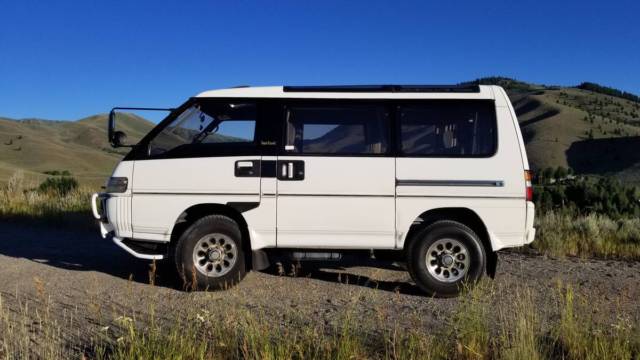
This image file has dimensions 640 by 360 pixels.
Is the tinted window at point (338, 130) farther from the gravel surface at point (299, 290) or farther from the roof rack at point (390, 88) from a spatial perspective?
the gravel surface at point (299, 290)

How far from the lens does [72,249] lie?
9.16 m

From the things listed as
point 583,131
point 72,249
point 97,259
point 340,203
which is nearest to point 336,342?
point 340,203

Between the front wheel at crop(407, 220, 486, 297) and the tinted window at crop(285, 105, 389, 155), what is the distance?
3.67 ft

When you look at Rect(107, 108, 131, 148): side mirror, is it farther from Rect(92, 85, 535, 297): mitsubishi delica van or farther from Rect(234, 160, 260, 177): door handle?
Rect(234, 160, 260, 177): door handle

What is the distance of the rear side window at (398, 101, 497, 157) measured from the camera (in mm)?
6453

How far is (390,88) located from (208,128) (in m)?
2.22

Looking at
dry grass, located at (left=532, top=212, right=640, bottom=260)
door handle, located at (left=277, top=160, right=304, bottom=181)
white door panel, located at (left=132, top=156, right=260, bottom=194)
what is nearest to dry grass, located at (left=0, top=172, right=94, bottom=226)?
white door panel, located at (left=132, top=156, right=260, bottom=194)

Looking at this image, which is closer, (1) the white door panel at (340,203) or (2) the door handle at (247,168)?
(1) the white door panel at (340,203)

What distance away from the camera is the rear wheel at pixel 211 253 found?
642 centimetres

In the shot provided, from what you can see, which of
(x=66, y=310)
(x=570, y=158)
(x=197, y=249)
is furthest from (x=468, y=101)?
(x=570, y=158)

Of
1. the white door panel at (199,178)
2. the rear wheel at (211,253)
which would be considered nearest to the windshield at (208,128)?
the white door panel at (199,178)

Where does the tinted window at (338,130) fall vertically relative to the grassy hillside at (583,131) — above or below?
below

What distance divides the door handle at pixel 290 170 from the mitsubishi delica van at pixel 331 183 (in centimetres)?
1

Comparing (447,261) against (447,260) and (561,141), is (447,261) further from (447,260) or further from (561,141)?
(561,141)
